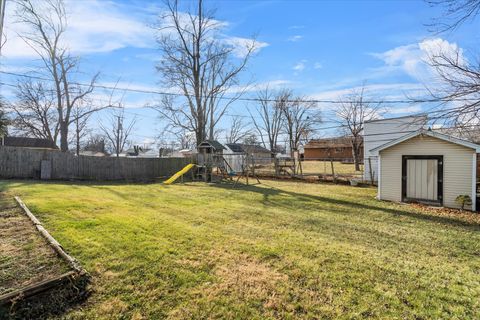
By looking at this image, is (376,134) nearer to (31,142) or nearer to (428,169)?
(428,169)

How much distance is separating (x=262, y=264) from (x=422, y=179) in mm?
8364

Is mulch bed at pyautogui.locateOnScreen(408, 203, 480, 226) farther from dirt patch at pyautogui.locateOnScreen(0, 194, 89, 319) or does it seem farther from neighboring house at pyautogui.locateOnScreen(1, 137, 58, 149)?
neighboring house at pyautogui.locateOnScreen(1, 137, 58, 149)

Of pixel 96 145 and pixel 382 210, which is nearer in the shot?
pixel 382 210

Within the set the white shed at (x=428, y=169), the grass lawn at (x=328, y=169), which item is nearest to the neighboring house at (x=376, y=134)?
the grass lawn at (x=328, y=169)

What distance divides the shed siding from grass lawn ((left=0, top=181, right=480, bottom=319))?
2.63 m

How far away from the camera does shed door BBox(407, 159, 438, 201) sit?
29.7 feet

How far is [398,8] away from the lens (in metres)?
7.13

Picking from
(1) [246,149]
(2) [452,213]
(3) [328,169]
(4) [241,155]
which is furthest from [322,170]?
(2) [452,213]

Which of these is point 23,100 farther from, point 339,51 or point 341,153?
point 341,153

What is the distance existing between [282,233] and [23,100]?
1109 inches

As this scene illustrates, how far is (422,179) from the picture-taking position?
9336 millimetres

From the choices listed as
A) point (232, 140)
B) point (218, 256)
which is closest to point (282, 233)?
point (218, 256)

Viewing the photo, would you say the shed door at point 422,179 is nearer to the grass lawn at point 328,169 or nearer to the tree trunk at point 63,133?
the grass lawn at point 328,169

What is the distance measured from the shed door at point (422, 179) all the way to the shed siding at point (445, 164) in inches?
10.8
